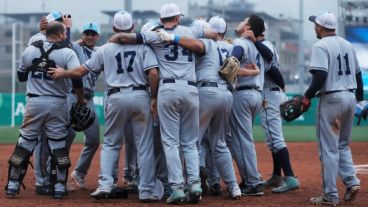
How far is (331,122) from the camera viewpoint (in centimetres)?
849

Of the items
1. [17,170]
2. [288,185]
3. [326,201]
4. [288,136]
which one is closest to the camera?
[326,201]

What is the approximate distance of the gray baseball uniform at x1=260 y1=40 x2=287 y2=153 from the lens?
9961 millimetres

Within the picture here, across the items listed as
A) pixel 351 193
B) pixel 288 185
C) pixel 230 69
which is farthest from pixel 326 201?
pixel 230 69

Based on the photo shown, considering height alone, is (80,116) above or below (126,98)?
below

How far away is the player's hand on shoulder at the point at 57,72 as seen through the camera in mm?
8664

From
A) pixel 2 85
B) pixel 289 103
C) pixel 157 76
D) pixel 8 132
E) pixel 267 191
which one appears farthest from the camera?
pixel 2 85

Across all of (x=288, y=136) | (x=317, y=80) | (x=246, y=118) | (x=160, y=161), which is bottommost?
(x=288, y=136)

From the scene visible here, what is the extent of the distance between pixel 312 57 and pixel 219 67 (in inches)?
41.4

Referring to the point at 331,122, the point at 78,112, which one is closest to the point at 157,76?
the point at 78,112

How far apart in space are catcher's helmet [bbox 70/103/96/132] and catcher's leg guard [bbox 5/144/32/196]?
0.66 m

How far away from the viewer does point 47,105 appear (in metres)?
8.87

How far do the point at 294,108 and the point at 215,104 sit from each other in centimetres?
98

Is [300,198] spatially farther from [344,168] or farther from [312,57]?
[312,57]

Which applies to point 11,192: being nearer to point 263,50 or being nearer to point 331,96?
point 263,50
